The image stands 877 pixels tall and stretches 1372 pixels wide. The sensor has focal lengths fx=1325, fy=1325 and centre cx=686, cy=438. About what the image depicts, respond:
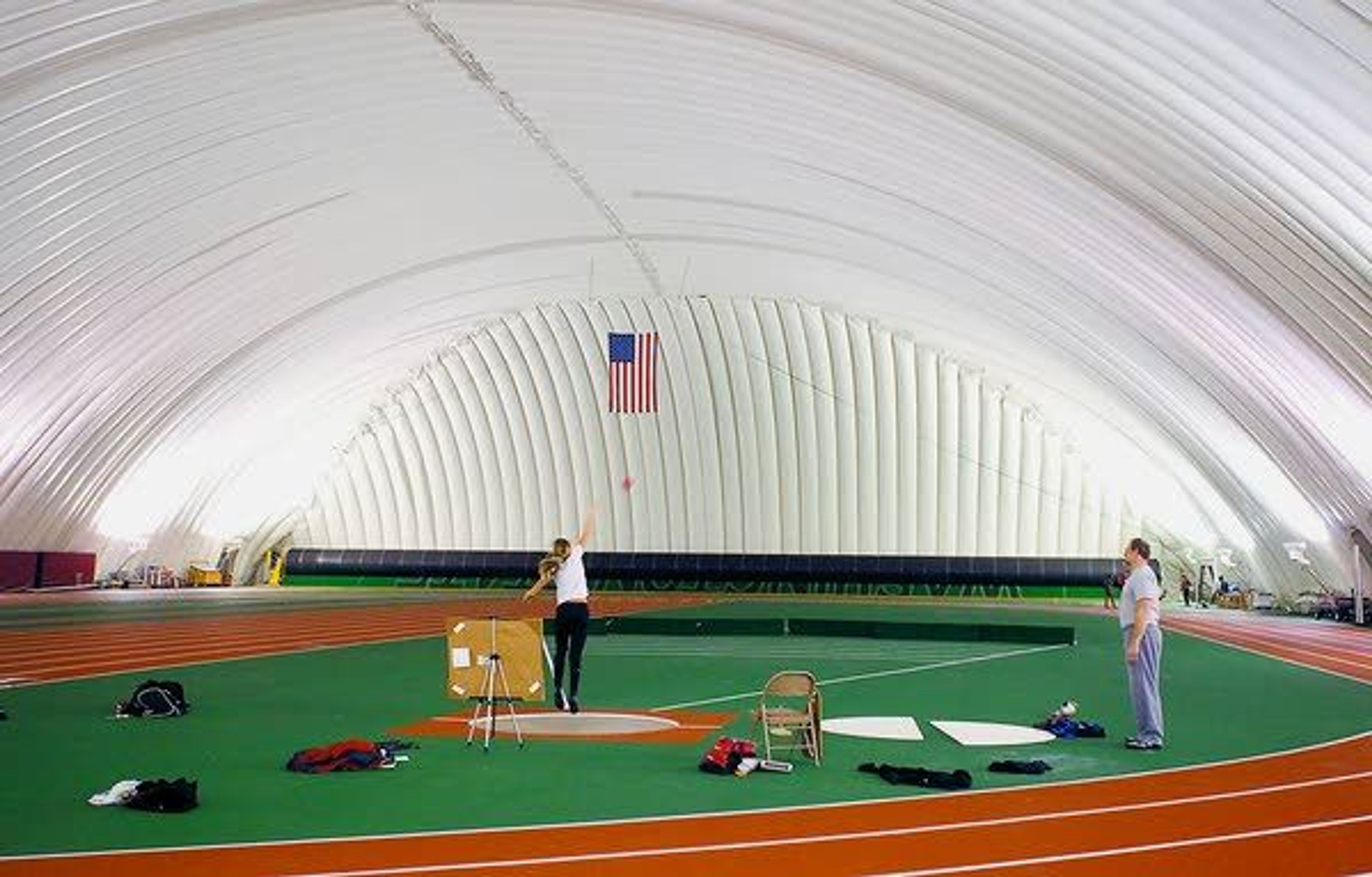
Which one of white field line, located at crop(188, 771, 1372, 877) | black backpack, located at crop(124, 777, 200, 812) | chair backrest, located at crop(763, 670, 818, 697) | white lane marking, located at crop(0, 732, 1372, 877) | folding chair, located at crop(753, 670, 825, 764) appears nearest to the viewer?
white field line, located at crop(188, 771, 1372, 877)

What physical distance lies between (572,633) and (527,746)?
2582 mm

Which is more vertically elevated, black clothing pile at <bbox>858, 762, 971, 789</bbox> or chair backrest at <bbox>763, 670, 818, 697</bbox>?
chair backrest at <bbox>763, 670, 818, 697</bbox>

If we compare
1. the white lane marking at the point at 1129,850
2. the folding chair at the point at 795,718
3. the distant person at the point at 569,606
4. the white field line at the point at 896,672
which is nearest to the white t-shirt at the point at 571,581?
the distant person at the point at 569,606

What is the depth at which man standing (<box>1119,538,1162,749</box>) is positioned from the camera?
11.8 meters

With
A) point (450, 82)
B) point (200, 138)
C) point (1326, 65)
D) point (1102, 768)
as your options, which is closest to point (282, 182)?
point (200, 138)

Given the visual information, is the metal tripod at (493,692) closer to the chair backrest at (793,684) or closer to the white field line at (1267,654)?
the chair backrest at (793,684)

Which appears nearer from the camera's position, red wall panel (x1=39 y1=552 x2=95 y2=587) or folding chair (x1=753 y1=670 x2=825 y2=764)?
folding chair (x1=753 y1=670 x2=825 y2=764)

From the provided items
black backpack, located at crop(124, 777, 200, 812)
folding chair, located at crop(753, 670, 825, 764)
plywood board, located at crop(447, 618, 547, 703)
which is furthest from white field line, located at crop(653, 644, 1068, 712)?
black backpack, located at crop(124, 777, 200, 812)

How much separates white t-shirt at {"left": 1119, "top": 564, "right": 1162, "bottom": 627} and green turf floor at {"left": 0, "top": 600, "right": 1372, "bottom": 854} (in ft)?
3.78

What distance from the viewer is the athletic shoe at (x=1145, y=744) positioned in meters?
11.7

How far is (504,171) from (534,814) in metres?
29.9

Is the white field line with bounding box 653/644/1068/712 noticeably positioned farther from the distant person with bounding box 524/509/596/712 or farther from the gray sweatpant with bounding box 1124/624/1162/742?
the gray sweatpant with bounding box 1124/624/1162/742

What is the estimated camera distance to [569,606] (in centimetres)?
1379

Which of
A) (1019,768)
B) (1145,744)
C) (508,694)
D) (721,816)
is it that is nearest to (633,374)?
(508,694)
